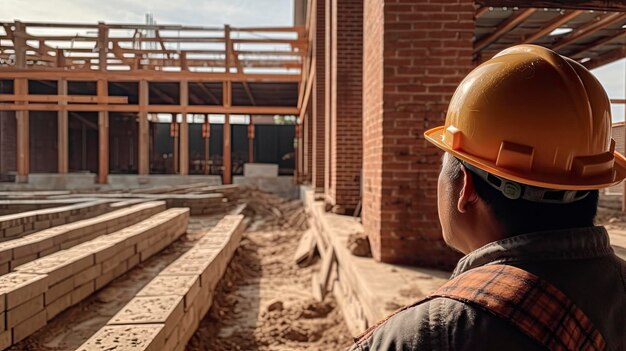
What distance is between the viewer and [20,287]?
3604 millimetres

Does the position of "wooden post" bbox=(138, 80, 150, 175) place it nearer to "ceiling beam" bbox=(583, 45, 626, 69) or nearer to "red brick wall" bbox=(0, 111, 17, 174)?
"red brick wall" bbox=(0, 111, 17, 174)

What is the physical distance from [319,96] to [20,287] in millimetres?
9205

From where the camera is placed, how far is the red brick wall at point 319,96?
11711 mm

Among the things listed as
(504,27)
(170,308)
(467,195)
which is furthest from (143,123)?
(467,195)

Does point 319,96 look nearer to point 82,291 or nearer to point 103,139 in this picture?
point 82,291

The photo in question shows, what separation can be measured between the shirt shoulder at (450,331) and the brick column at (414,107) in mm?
3388

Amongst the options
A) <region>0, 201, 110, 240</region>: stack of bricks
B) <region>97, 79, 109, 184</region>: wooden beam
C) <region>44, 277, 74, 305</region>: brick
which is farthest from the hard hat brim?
<region>97, 79, 109, 184</region>: wooden beam

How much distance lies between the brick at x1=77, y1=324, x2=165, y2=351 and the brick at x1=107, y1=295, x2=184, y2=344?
0.31ft

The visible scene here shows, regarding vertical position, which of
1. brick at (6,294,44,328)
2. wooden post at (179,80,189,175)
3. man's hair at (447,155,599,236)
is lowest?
brick at (6,294,44,328)

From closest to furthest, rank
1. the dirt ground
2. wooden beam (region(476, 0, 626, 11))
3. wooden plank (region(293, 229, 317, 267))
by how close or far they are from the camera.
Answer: the dirt ground, wooden beam (region(476, 0, 626, 11)), wooden plank (region(293, 229, 317, 267))

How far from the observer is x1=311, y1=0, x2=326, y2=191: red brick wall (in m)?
11.7

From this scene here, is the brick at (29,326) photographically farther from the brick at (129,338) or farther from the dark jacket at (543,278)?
the dark jacket at (543,278)

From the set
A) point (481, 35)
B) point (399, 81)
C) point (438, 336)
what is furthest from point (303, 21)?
point (438, 336)

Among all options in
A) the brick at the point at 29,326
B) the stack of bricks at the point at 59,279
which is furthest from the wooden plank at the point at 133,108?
the brick at the point at 29,326
